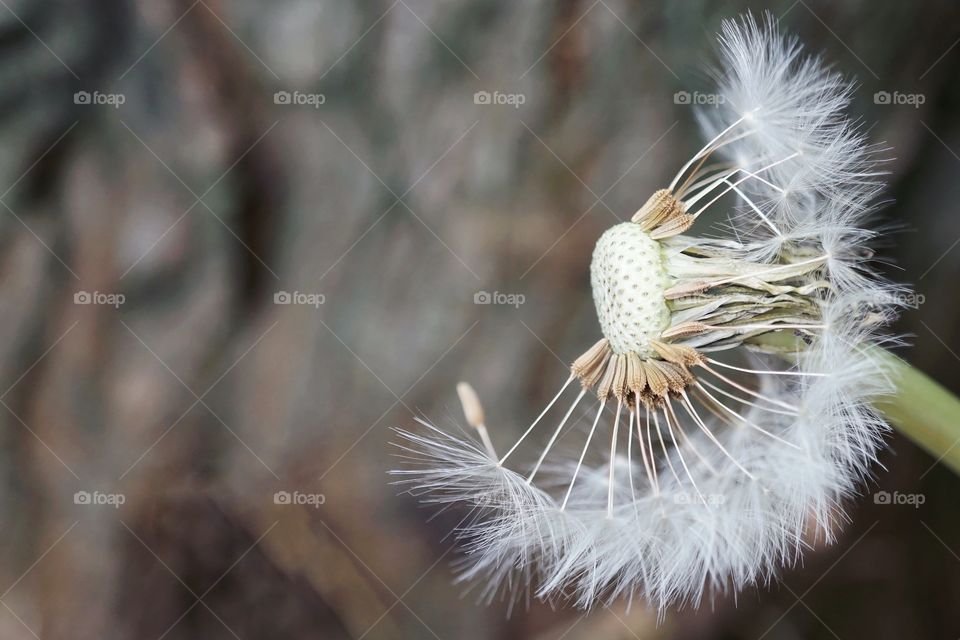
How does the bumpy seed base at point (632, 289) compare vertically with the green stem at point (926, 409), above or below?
above

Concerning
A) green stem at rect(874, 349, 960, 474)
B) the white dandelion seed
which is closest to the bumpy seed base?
the white dandelion seed

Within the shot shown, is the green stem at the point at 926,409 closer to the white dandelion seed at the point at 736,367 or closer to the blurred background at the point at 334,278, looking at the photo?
the white dandelion seed at the point at 736,367

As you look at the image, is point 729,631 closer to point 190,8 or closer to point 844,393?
point 844,393

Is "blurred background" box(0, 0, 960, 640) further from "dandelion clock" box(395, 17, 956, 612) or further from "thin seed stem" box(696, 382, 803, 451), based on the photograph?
"thin seed stem" box(696, 382, 803, 451)

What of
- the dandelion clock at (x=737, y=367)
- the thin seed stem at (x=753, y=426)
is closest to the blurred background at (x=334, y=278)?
the dandelion clock at (x=737, y=367)

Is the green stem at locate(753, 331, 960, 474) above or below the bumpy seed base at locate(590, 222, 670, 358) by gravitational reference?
below

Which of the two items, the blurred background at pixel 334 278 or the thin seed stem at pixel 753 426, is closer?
the thin seed stem at pixel 753 426

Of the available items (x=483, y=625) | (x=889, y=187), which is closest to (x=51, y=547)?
(x=483, y=625)
